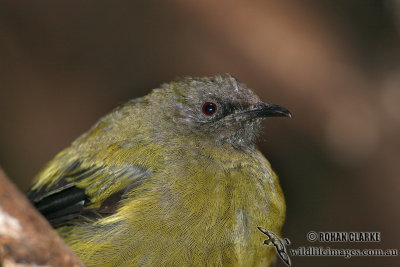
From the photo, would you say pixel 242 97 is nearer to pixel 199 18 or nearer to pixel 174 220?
pixel 174 220

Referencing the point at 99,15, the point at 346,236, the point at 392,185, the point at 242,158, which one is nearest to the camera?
the point at 242,158

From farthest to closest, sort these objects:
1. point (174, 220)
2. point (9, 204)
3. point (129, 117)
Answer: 1. point (129, 117)
2. point (174, 220)
3. point (9, 204)

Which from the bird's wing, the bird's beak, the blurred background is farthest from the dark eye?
the blurred background

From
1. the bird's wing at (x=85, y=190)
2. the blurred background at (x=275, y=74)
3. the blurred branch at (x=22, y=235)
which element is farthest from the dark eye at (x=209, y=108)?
the blurred branch at (x=22, y=235)

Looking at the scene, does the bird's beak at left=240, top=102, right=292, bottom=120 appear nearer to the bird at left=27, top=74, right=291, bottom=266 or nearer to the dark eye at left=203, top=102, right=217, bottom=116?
the bird at left=27, top=74, right=291, bottom=266

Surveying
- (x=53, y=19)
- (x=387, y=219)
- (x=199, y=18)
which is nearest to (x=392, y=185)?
(x=387, y=219)

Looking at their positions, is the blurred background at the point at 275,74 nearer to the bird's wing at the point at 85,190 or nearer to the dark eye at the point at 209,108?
the dark eye at the point at 209,108

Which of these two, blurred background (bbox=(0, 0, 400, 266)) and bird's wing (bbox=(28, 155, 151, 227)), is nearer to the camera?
bird's wing (bbox=(28, 155, 151, 227))
